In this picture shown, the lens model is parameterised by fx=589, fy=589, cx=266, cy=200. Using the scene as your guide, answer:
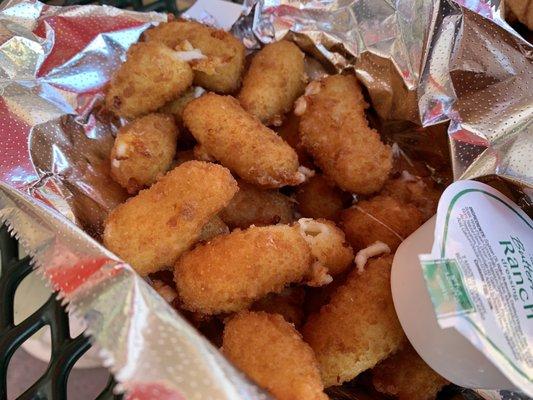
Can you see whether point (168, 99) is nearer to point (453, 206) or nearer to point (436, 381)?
point (453, 206)

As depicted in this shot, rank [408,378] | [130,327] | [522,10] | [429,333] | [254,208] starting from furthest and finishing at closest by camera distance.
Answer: [522,10], [254,208], [408,378], [429,333], [130,327]

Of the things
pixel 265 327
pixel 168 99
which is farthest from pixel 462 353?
pixel 168 99

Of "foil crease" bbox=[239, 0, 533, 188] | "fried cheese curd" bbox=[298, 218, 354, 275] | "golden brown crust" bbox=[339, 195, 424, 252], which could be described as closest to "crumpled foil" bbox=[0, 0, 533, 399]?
"foil crease" bbox=[239, 0, 533, 188]

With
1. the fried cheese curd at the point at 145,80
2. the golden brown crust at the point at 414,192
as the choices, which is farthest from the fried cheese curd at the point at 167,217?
the golden brown crust at the point at 414,192

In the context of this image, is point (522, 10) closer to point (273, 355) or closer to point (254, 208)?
point (254, 208)

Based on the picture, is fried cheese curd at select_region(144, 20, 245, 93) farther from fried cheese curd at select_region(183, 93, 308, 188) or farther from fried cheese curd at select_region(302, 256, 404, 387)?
fried cheese curd at select_region(302, 256, 404, 387)

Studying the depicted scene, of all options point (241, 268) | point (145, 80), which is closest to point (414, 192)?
point (241, 268)

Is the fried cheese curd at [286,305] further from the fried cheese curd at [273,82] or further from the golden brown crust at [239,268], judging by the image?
the fried cheese curd at [273,82]
